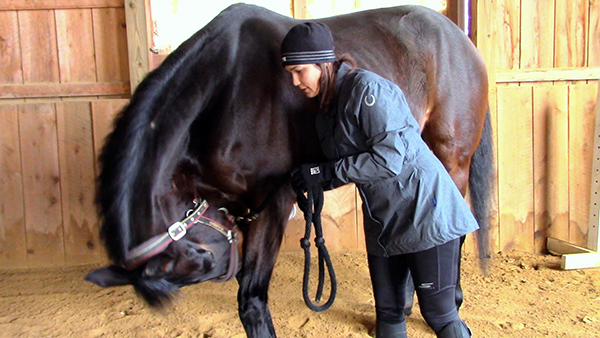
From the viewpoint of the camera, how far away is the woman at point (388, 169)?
4.71 feet

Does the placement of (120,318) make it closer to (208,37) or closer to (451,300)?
(208,37)

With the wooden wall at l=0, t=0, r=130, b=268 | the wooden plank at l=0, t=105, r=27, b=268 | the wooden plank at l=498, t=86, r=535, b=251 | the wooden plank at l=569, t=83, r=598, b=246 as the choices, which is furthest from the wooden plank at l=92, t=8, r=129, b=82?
the wooden plank at l=569, t=83, r=598, b=246

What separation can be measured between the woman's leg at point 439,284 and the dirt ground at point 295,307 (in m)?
0.72

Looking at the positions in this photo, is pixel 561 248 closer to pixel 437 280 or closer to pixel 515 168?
pixel 515 168

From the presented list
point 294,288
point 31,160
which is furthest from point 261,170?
point 31,160

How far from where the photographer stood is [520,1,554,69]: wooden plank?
3250 mm

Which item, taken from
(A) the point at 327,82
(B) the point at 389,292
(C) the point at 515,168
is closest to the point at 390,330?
(B) the point at 389,292

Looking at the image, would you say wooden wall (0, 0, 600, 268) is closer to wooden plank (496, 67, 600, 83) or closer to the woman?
wooden plank (496, 67, 600, 83)

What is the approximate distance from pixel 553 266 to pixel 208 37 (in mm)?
2818

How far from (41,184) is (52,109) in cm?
55

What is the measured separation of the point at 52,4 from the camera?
307 centimetres

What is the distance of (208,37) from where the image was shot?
74.3 inches

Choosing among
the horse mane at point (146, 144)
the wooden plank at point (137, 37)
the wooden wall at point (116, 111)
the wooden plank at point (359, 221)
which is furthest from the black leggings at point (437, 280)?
the wooden plank at point (137, 37)

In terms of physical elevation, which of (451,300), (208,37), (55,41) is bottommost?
(451,300)
